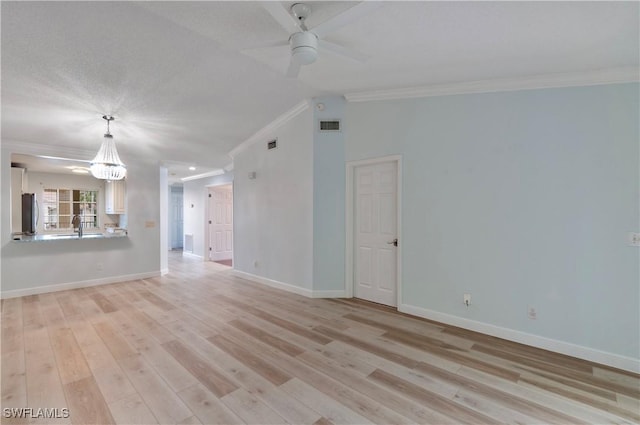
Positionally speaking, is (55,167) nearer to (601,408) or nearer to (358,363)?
(358,363)

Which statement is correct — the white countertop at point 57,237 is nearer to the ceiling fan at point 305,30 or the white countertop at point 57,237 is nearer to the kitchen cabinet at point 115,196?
the kitchen cabinet at point 115,196

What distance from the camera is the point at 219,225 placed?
26.2ft

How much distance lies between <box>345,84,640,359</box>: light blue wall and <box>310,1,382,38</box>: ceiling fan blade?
80.9 inches

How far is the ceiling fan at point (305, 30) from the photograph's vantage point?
157cm

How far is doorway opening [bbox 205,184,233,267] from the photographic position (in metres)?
7.81

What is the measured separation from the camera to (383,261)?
3859mm

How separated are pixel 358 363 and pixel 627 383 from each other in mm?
2152

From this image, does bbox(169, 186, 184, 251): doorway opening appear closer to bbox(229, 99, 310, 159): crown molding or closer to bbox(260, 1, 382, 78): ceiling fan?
bbox(229, 99, 310, 159): crown molding

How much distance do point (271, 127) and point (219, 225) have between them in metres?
4.36

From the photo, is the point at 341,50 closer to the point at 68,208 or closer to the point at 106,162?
the point at 106,162

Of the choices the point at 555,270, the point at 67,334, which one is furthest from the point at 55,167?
the point at 555,270

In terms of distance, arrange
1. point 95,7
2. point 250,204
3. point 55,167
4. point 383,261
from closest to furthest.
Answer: point 95,7, point 383,261, point 55,167, point 250,204

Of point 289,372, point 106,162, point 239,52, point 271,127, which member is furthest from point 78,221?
point 289,372

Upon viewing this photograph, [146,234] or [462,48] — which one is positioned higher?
[462,48]
